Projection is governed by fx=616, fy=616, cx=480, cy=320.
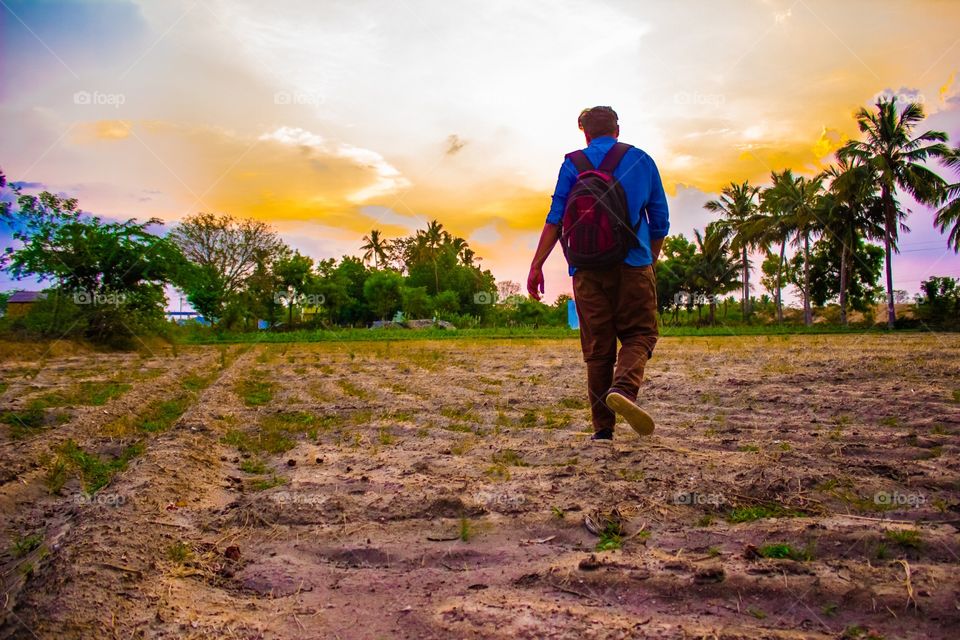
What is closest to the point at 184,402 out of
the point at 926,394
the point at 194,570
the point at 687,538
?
the point at 194,570

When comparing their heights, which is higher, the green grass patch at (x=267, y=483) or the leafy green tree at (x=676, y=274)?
the leafy green tree at (x=676, y=274)

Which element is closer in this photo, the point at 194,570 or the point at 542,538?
the point at 194,570

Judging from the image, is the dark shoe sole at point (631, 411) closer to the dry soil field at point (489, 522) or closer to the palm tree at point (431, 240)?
the dry soil field at point (489, 522)

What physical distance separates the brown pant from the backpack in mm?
108

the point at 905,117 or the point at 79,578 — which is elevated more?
the point at 905,117

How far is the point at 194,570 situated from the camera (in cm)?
225

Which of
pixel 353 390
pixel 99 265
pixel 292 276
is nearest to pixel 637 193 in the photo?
pixel 353 390

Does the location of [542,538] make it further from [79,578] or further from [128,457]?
[128,457]

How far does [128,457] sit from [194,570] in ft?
7.27

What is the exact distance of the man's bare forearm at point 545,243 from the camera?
13.6ft

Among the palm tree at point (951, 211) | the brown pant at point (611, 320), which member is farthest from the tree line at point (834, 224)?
the brown pant at point (611, 320)

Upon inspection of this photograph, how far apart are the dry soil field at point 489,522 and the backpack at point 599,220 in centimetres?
119

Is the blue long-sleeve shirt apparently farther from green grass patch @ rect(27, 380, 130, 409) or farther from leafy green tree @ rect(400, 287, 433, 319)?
leafy green tree @ rect(400, 287, 433, 319)

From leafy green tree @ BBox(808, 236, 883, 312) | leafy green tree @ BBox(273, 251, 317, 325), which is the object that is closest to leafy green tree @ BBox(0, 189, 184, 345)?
leafy green tree @ BBox(273, 251, 317, 325)
